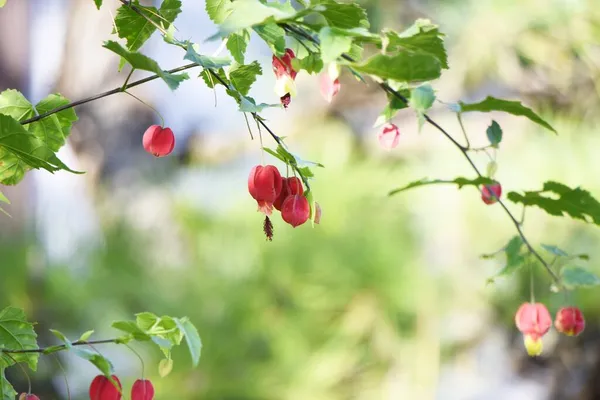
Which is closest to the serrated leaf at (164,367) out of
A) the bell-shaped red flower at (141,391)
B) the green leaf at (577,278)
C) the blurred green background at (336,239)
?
the bell-shaped red flower at (141,391)

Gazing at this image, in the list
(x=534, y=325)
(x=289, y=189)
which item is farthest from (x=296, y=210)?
(x=534, y=325)

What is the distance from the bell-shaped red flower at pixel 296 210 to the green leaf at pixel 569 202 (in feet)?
0.53

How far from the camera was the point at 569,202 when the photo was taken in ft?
1.58

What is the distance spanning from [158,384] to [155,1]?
4.61 ft

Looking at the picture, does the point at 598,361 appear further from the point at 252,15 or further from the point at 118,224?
the point at 252,15

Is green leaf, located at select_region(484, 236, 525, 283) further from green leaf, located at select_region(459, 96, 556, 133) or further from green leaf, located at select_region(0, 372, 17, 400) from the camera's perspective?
green leaf, located at select_region(0, 372, 17, 400)

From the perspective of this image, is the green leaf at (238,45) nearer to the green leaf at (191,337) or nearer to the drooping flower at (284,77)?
the drooping flower at (284,77)

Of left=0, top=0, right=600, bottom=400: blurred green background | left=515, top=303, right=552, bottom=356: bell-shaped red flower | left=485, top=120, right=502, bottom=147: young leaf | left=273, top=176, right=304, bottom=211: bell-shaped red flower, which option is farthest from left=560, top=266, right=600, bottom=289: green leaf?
left=0, top=0, right=600, bottom=400: blurred green background

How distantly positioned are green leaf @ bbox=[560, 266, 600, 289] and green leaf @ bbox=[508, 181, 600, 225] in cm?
9

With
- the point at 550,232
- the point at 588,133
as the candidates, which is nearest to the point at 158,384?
the point at 550,232

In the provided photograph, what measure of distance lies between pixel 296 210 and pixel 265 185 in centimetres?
3

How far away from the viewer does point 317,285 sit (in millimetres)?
1844

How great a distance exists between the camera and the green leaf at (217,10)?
492 mm

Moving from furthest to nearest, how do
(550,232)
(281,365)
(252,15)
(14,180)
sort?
(550,232) < (281,365) < (14,180) < (252,15)
